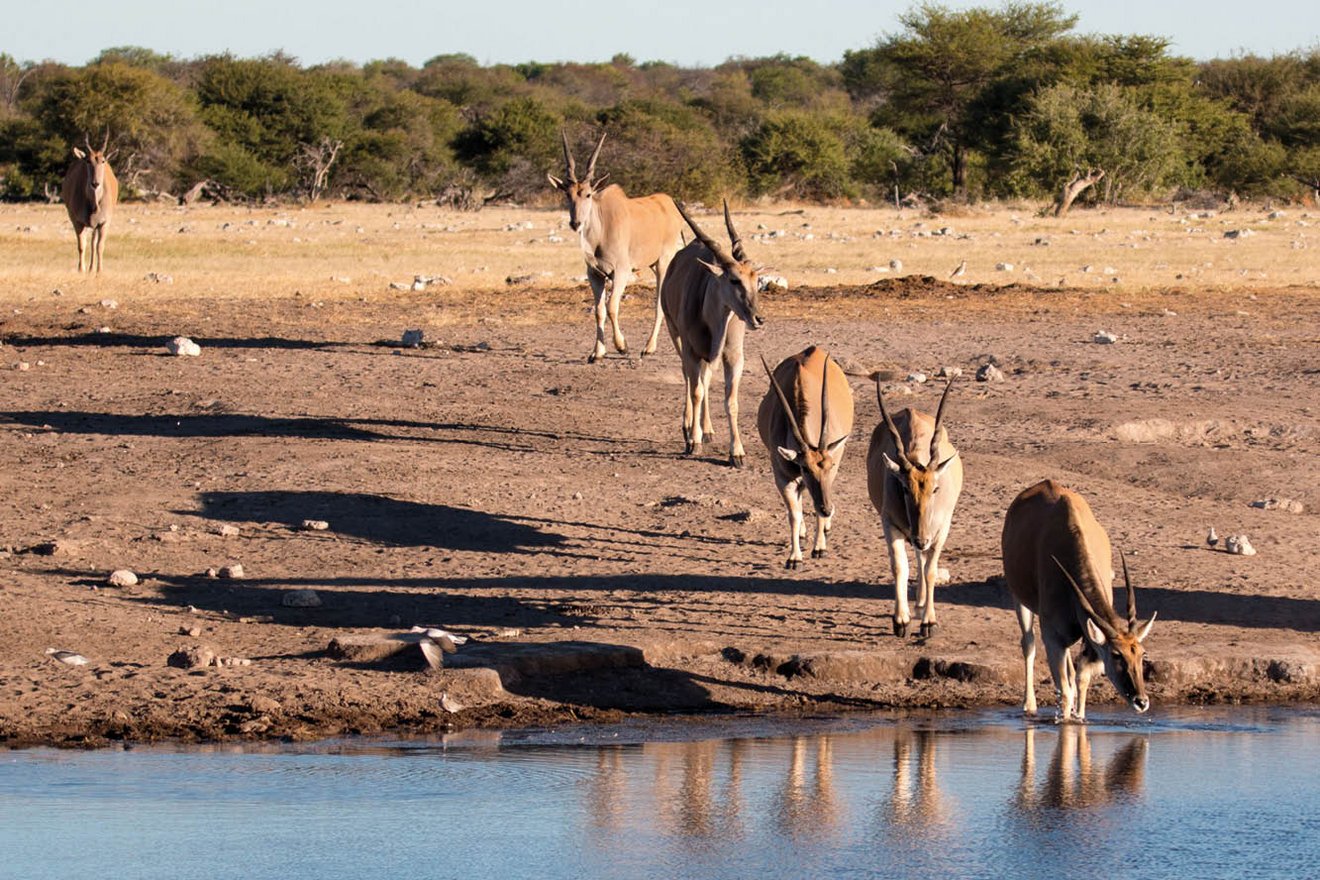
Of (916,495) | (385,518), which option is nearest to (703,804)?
(916,495)

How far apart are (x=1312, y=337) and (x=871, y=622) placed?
37.4 ft

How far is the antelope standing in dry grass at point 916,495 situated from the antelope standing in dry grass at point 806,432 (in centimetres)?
41

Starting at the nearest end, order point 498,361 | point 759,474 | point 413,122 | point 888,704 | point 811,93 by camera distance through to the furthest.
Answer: point 888,704
point 759,474
point 498,361
point 413,122
point 811,93

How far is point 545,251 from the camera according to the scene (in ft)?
105

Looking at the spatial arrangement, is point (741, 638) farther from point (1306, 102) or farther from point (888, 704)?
point (1306, 102)

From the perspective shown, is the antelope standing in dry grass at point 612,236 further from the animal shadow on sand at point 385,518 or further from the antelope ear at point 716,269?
the animal shadow on sand at point 385,518

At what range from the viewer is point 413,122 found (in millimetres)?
Result: 60219

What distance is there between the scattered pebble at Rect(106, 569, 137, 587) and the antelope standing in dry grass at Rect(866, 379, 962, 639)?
385cm

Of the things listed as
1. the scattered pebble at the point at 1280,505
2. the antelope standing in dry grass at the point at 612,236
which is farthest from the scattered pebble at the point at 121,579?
the antelope standing in dry grass at the point at 612,236

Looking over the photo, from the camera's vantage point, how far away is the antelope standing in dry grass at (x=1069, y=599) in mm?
7527

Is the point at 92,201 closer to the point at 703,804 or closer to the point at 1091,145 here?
the point at 703,804

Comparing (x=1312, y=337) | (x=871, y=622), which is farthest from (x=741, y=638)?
(x=1312, y=337)

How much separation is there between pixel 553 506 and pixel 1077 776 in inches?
209

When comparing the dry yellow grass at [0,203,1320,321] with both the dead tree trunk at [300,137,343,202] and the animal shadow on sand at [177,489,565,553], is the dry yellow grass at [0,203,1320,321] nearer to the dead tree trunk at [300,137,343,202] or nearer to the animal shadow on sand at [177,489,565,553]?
the dead tree trunk at [300,137,343,202]
